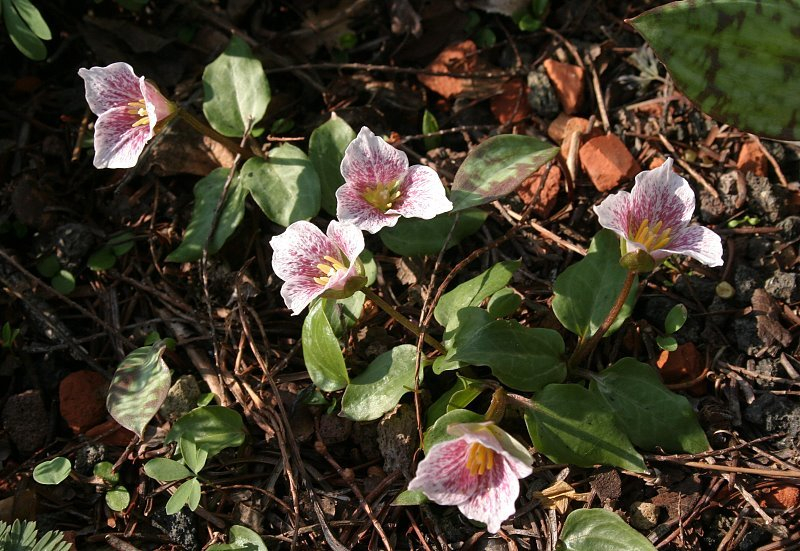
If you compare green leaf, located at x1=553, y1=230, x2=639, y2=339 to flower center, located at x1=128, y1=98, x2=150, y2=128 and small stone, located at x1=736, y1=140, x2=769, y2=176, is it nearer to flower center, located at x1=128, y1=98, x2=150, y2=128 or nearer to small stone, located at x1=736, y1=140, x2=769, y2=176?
small stone, located at x1=736, y1=140, x2=769, y2=176

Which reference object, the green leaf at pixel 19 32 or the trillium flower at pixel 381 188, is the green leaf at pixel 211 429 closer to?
the trillium flower at pixel 381 188

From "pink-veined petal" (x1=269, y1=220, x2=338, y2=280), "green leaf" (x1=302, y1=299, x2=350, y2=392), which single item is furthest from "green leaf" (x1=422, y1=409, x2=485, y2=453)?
"pink-veined petal" (x1=269, y1=220, x2=338, y2=280)

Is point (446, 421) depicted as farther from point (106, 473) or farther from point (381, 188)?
point (106, 473)

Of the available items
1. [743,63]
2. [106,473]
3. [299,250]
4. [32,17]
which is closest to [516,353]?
[299,250]

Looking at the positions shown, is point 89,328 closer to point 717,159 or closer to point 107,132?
point 107,132

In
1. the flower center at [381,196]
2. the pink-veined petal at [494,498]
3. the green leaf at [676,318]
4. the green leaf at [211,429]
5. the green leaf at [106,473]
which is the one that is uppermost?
the flower center at [381,196]

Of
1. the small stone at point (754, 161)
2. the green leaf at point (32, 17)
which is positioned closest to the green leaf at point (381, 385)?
the small stone at point (754, 161)
